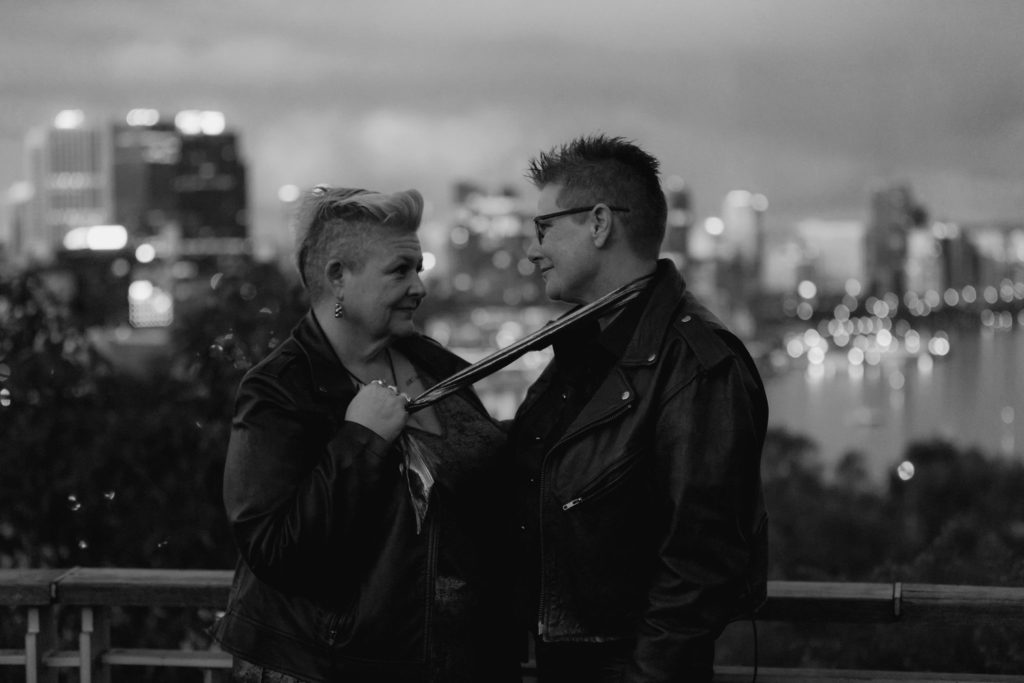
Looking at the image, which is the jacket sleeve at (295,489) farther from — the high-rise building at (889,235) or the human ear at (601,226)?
the high-rise building at (889,235)

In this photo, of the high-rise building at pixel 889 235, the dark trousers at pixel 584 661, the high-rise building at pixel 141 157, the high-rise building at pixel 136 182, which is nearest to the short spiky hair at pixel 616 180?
the dark trousers at pixel 584 661

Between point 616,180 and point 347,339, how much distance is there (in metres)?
0.69

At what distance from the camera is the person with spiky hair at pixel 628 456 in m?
2.35

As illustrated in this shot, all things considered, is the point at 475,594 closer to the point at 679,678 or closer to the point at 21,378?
the point at 679,678

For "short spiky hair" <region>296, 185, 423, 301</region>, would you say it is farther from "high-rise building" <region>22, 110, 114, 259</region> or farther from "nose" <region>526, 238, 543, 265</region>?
"high-rise building" <region>22, 110, 114, 259</region>

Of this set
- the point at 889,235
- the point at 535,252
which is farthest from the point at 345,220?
the point at 889,235

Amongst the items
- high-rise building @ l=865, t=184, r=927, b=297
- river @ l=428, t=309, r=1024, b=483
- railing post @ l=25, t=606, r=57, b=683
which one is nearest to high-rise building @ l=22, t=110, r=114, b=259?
river @ l=428, t=309, r=1024, b=483

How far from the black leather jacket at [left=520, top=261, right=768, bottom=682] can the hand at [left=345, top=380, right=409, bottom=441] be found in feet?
1.04

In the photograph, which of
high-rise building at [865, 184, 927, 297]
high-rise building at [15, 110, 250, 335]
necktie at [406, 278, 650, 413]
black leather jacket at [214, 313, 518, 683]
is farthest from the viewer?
high-rise building at [15, 110, 250, 335]

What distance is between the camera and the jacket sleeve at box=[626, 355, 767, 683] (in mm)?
2340

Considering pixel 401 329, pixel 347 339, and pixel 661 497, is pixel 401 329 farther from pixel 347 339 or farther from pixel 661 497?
pixel 661 497

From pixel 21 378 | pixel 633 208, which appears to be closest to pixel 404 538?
pixel 633 208

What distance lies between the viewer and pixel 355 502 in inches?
96.5

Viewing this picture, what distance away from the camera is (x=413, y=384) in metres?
2.80
